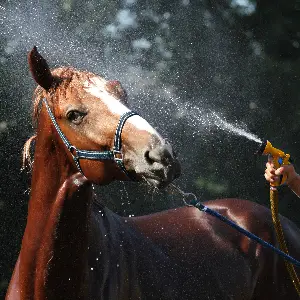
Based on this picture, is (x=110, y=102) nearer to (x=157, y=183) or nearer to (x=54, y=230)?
(x=157, y=183)

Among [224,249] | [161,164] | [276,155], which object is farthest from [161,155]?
[224,249]

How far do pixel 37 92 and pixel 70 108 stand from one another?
0.33 metres

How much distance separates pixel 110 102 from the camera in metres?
2.93

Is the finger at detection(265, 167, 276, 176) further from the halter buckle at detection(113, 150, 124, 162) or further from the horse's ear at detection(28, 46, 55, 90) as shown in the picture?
the horse's ear at detection(28, 46, 55, 90)

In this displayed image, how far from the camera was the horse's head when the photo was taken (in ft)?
8.81

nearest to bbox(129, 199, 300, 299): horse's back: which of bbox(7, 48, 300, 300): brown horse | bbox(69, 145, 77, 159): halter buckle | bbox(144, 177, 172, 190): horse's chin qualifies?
bbox(7, 48, 300, 300): brown horse

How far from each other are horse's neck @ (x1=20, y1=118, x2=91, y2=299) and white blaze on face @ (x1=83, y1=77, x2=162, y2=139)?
1.03ft

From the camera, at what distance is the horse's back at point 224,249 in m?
4.17

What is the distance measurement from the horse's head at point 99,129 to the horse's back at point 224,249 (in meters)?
1.23

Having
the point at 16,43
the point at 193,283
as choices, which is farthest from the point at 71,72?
the point at 16,43

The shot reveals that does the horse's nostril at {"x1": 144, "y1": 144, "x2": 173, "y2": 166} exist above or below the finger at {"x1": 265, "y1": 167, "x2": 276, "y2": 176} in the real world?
above

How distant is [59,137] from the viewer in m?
3.07

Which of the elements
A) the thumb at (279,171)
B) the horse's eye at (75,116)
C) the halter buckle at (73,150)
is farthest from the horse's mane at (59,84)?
the thumb at (279,171)

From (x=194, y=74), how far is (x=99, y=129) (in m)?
7.61
